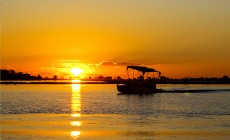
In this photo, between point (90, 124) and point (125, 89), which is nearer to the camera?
point (90, 124)

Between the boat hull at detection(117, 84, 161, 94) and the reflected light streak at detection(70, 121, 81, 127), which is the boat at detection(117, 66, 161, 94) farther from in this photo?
the reflected light streak at detection(70, 121, 81, 127)

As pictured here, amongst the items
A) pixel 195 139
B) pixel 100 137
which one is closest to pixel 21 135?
pixel 100 137

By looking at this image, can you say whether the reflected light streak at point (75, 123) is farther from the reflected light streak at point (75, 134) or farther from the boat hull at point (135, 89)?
the boat hull at point (135, 89)

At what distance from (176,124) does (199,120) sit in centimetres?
400

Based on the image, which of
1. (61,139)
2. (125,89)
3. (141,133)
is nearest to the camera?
(61,139)

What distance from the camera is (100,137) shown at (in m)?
28.2

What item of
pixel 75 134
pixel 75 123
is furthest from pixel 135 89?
pixel 75 134

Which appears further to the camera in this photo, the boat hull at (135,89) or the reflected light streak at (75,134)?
the boat hull at (135,89)

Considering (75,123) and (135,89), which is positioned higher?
(135,89)

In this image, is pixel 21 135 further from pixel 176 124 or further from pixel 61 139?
pixel 176 124

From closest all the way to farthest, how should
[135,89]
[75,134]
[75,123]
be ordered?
[75,134], [75,123], [135,89]

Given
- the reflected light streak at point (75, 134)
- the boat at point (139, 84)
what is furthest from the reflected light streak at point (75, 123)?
the boat at point (139, 84)

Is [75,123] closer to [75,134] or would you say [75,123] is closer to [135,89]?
[75,134]

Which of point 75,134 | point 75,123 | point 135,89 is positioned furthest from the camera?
point 135,89
